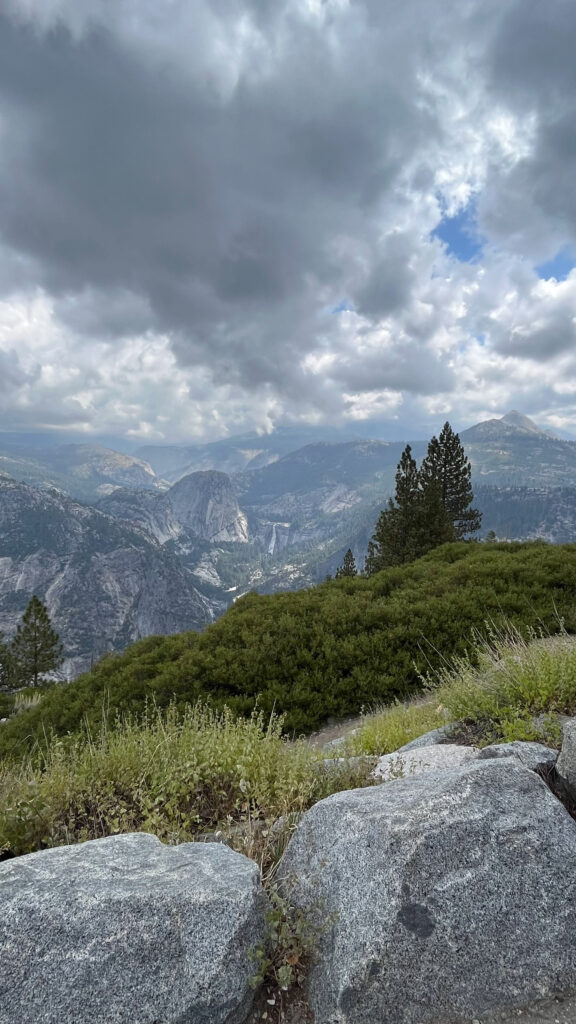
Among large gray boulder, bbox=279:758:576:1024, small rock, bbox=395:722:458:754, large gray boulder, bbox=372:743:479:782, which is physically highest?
large gray boulder, bbox=279:758:576:1024

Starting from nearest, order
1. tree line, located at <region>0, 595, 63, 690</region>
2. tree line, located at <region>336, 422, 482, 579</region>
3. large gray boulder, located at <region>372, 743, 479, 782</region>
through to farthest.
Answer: large gray boulder, located at <region>372, 743, 479, 782</region>
tree line, located at <region>336, 422, 482, 579</region>
tree line, located at <region>0, 595, 63, 690</region>

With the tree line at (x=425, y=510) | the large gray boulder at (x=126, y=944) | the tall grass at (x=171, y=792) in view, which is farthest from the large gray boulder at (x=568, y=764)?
the tree line at (x=425, y=510)

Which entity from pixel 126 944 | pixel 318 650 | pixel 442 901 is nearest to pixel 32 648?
pixel 318 650

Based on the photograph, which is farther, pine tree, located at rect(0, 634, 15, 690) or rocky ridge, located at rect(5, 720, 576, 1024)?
pine tree, located at rect(0, 634, 15, 690)

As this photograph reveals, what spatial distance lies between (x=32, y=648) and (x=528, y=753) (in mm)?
50234

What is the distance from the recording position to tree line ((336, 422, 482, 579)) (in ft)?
108

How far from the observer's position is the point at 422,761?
505 cm

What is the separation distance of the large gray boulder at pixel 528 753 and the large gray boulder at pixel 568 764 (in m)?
0.18

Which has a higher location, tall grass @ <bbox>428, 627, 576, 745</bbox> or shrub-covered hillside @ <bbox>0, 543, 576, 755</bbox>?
tall grass @ <bbox>428, 627, 576, 745</bbox>

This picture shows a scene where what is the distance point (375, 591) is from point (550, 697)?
33.8 feet

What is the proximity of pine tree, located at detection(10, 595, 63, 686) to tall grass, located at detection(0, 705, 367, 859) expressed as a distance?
44.9m

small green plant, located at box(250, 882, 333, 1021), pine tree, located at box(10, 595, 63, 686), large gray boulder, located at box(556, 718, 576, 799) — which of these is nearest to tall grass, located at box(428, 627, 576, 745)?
large gray boulder, located at box(556, 718, 576, 799)

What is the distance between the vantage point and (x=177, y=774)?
5059mm

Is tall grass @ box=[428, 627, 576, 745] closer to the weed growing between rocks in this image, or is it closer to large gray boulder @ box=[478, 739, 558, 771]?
large gray boulder @ box=[478, 739, 558, 771]
